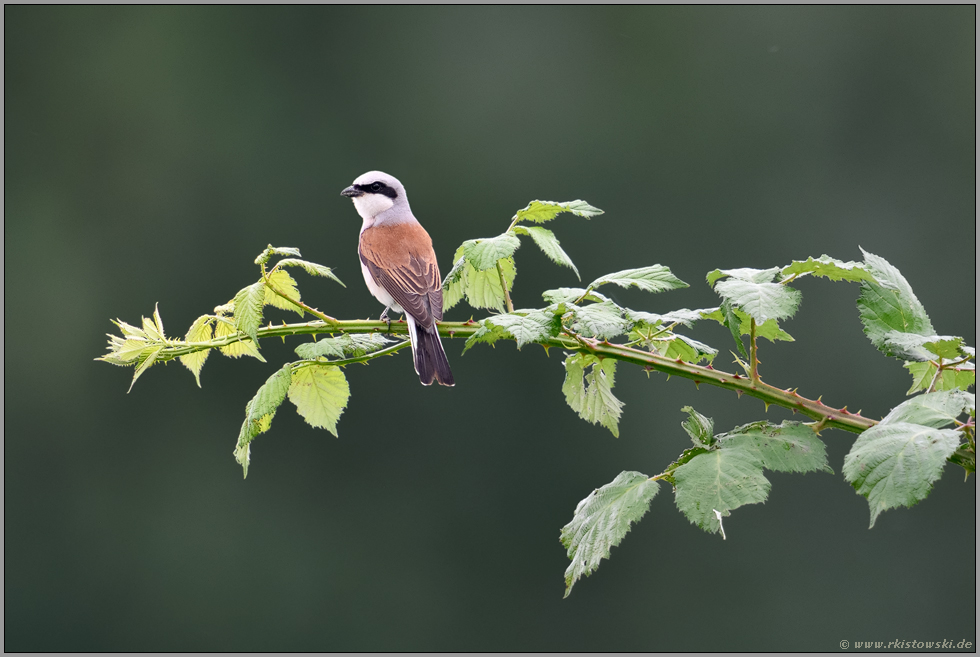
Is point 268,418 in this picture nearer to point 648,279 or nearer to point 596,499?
point 596,499

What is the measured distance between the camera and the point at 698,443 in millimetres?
1093

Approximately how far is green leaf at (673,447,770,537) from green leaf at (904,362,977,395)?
8.3 inches

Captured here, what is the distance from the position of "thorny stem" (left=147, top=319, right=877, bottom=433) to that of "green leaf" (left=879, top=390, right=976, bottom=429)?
0.08 meters

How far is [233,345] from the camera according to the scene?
1.30 m

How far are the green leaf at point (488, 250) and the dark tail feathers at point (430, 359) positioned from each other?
0.63 m

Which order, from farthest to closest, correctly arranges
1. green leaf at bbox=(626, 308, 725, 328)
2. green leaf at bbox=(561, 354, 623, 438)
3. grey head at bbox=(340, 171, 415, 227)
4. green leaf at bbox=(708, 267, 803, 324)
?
grey head at bbox=(340, 171, 415, 227) → green leaf at bbox=(561, 354, 623, 438) → green leaf at bbox=(626, 308, 725, 328) → green leaf at bbox=(708, 267, 803, 324)

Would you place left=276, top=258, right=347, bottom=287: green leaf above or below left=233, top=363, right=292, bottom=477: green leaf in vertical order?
above

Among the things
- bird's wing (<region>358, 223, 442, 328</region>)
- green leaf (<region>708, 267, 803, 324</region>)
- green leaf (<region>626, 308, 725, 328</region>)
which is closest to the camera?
green leaf (<region>708, 267, 803, 324</region>)

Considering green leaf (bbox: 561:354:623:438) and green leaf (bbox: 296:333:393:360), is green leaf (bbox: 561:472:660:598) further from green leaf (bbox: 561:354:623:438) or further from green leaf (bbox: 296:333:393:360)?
green leaf (bbox: 296:333:393:360)

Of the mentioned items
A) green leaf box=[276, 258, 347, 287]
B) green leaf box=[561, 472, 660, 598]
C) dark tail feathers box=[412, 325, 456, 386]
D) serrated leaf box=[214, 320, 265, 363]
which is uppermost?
green leaf box=[276, 258, 347, 287]

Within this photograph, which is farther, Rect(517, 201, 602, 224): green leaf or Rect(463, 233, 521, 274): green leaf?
Rect(517, 201, 602, 224): green leaf

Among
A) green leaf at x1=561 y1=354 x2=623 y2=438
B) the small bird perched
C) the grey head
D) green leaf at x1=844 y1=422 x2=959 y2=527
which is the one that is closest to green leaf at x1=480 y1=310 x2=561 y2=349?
green leaf at x1=561 y1=354 x2=623 y2=438

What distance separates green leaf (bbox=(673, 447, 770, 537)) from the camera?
99cm

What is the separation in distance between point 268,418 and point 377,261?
1.40 meters
